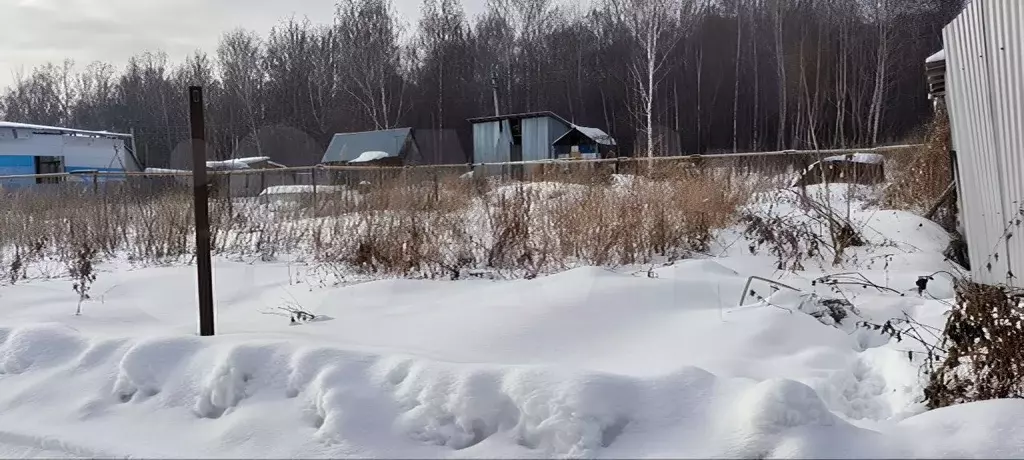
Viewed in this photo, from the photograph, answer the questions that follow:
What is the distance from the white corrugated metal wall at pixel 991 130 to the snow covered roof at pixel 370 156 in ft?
85.0

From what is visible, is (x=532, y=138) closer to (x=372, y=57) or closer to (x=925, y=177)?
(x=372, y=57)

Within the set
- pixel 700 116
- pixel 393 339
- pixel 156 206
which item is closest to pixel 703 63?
pixel 700 116

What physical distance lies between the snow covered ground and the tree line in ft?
87.5

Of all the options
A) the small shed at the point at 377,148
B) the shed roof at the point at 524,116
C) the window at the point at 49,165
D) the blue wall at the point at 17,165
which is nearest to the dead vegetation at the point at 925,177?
the shed roof at the point at 524,116

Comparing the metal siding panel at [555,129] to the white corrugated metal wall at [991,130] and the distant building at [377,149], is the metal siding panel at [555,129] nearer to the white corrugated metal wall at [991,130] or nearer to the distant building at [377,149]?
the distant building at [377,149]

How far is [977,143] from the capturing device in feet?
15.5

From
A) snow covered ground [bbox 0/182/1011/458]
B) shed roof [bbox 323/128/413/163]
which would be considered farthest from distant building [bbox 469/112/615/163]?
snow covered ground [bbox 0/182/1011/458]

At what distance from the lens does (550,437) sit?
2473 mm

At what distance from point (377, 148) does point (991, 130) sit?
1132 inches

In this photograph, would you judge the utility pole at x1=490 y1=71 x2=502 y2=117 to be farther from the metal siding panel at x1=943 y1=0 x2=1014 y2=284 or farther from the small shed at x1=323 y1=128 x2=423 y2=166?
the metal siding panel at x1=943 y1=0 x2=1014 y2=284

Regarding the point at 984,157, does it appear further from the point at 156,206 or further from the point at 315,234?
the point at 156,206

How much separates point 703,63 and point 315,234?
37088 millimetres

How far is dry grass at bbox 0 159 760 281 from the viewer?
6.36m

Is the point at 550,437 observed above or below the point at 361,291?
Answer: below
